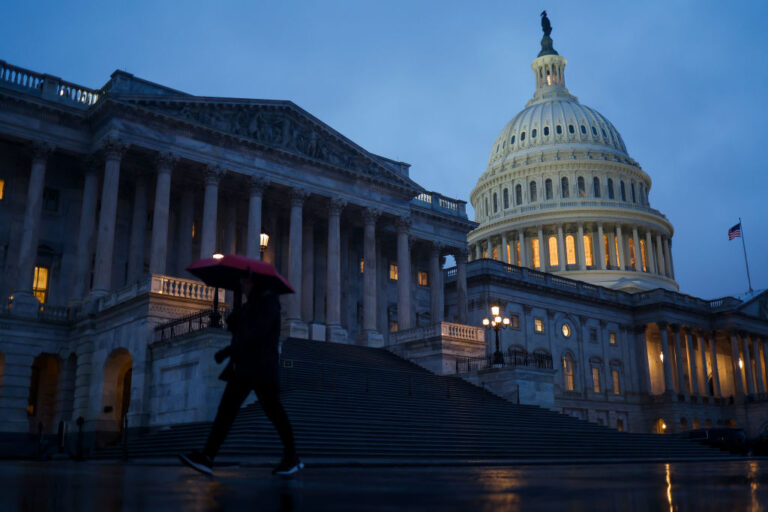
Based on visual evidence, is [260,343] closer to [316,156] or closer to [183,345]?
[183,345]

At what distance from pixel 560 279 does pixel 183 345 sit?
50.4 meters

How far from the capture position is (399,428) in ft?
84.0

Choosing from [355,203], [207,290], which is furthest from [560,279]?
[207,290]

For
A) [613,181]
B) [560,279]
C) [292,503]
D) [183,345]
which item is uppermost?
[613,181]

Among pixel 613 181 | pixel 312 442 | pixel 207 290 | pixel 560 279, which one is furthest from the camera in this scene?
pixel 613 181

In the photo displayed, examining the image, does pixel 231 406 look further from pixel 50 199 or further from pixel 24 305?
pixel 50 199

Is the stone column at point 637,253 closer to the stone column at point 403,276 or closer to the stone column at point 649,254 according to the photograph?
the stone column at point 649,254

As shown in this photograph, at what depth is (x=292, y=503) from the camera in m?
5.70

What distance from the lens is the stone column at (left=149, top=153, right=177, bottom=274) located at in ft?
130

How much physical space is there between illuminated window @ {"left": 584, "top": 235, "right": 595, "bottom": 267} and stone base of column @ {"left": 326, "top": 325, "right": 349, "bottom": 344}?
5652cm

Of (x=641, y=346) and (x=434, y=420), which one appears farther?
(x=641, y=346)

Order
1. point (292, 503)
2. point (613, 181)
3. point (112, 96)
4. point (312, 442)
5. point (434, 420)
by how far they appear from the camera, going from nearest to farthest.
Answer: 1. point (292, 503)
2. point (312, 442)
3. point (434, 420)
4. point (112, 96)
5. point (613, 181)

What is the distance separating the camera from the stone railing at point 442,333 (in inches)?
1692

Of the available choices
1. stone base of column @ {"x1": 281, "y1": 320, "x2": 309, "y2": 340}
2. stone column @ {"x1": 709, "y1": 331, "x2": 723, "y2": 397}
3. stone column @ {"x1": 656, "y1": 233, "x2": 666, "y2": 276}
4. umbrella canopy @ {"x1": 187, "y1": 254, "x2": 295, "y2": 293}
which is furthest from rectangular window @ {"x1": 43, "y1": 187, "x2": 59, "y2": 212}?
stone column @ {"x1": 656, "y1": 233, "x2": 666, "y2": 276}
